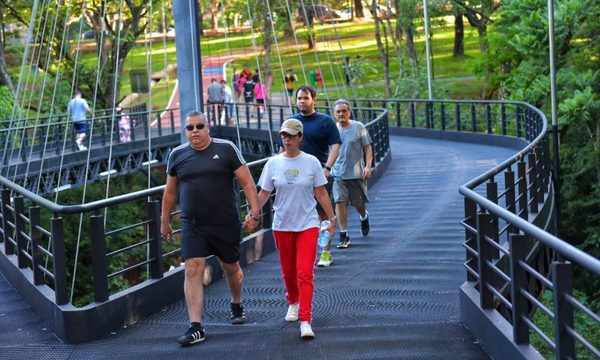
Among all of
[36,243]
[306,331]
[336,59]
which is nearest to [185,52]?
[36,243]

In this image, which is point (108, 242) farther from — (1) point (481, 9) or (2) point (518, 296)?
(2) point (518, 296)

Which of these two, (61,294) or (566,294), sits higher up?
(566,294)

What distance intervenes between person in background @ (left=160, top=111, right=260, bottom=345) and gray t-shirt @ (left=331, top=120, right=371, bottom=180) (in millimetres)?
4294

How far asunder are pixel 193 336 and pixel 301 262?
3.26ft

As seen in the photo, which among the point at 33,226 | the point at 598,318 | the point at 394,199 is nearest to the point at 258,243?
the point at 33,226

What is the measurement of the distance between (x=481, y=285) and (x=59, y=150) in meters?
26.5

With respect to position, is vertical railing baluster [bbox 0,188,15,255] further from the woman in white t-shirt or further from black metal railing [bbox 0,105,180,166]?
black metal railing [bbox 0,105,180,166]

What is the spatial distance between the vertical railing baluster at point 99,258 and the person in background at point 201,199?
2.24 ft

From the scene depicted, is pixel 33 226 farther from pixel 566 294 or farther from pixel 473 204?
pixel 566 294

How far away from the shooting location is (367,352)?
324 inches

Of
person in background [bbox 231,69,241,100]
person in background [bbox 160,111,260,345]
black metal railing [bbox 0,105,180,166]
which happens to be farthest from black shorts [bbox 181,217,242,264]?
person in background [bbox 231,69,241,100]

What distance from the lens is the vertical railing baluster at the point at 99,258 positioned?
9188 mm

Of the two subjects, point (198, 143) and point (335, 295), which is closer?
point (198, 143)

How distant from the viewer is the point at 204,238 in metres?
8.73
